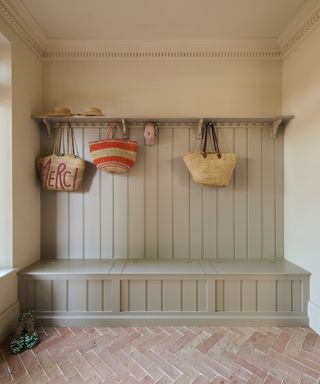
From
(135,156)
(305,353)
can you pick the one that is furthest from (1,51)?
(305,353)

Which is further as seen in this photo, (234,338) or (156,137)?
(156,137)

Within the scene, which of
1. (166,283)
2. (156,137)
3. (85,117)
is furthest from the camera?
(156,137)

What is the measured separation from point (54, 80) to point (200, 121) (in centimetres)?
155

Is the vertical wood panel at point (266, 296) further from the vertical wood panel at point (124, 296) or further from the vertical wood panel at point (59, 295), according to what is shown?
the vertical wood panel at point (59, 295)

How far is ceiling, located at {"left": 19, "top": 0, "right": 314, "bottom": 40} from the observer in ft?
5.88

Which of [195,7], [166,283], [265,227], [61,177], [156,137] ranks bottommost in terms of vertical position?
[166,283]

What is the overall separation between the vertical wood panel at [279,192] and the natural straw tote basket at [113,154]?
1.44 metres

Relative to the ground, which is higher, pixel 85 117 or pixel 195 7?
pixel 195 7

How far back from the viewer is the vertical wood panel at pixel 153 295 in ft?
6.26

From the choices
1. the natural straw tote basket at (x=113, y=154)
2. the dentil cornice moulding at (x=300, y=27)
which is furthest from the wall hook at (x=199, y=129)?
the dentil cornice moulding at (x=300, y=27)

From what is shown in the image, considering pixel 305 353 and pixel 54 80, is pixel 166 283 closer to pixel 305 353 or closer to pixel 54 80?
pixel 305 353

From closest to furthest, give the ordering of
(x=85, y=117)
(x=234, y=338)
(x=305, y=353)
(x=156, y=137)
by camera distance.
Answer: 1. (x=305, y=353)
2. (x=234, y=338)
3. (x=85, y=117)
4. (x=156, y=137)

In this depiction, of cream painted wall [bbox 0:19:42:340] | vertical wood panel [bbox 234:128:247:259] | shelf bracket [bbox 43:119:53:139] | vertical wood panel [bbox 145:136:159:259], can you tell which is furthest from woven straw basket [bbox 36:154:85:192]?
vertical wood panel [bbox 234:128:247:259]

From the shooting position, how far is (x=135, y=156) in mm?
2172
